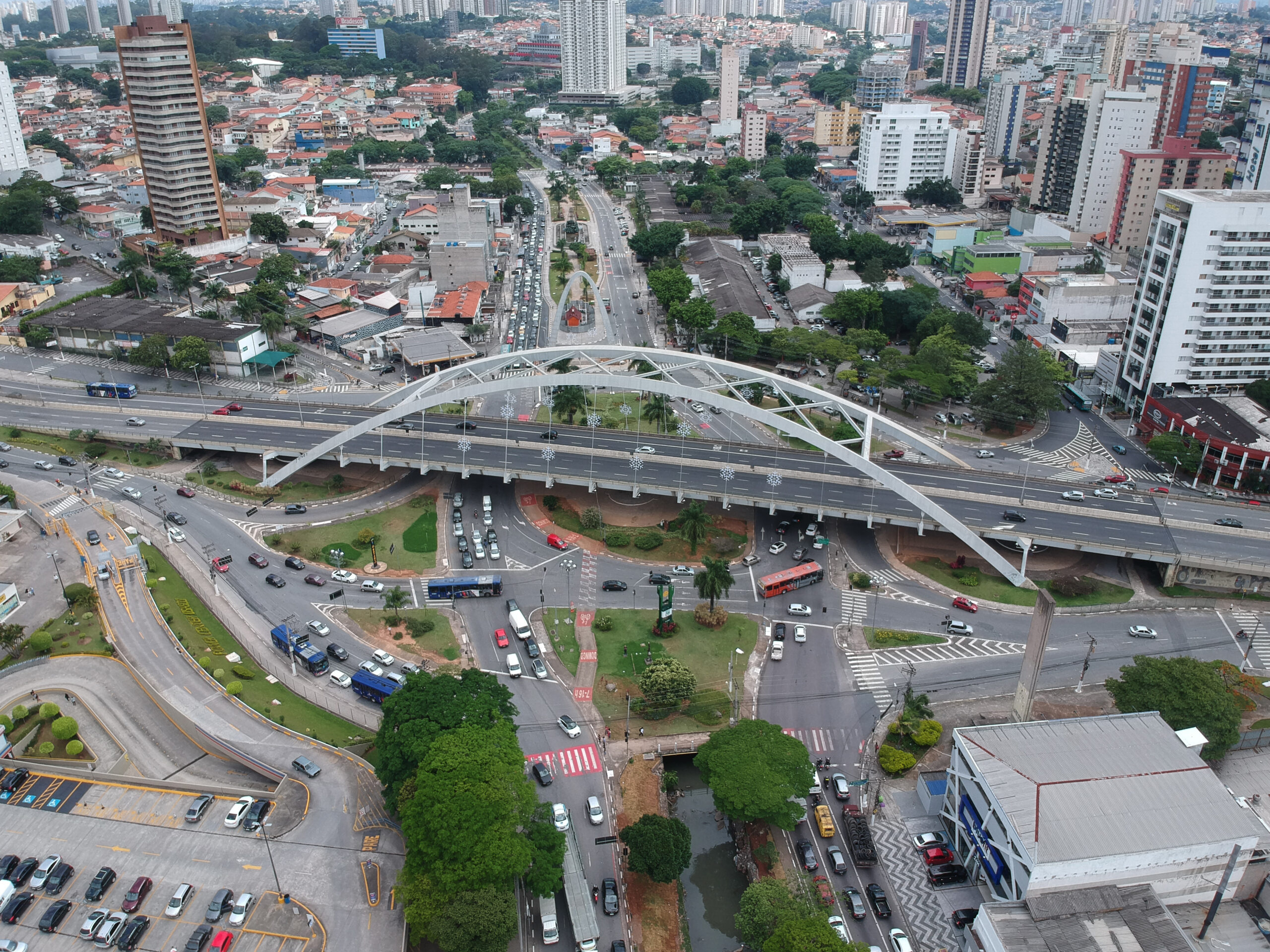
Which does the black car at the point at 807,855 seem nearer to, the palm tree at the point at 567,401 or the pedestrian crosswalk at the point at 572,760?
the pedestrian crosswalk at the point at 572,760

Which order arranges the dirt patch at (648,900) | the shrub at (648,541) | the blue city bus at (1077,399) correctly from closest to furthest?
the dirt patch at (648,900) < the shrub at (648,541) < the blue city bus at (1077,399)

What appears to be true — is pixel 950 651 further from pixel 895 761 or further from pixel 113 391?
pixel 113 391

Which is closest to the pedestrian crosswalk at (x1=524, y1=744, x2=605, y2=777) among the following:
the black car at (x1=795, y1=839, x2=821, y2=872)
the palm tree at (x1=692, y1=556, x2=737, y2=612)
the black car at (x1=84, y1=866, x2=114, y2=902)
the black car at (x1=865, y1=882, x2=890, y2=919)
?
the black car at (x1=795, y1=839, x2=821, y2=872)

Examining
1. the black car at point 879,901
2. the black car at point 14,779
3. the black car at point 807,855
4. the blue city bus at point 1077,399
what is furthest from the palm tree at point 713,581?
the blue city bus at point 1077,399

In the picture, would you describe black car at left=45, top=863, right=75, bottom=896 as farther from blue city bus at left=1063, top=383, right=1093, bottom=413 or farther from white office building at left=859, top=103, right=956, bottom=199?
white office building at left=859, top=103, right=956, bottom=199

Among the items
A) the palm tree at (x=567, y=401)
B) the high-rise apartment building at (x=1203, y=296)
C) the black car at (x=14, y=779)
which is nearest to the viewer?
the black car at (x=14, y=779)

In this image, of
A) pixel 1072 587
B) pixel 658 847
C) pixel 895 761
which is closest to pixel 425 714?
pixel 658 847

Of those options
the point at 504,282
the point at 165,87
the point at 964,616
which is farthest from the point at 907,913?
the point at 165,87
